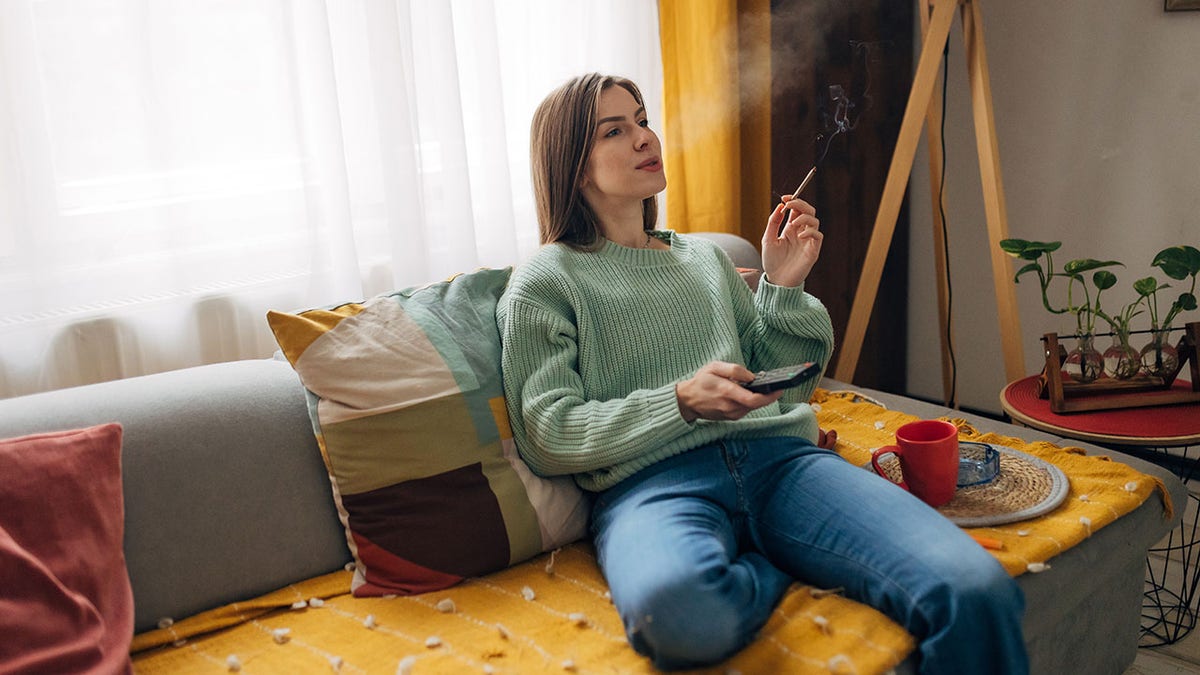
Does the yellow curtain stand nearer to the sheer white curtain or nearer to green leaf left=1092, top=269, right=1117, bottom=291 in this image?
the sheer white curtain

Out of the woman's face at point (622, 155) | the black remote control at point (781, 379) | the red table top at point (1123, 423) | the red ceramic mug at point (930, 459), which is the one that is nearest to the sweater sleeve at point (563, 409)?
the black remote control at point (781, 379)

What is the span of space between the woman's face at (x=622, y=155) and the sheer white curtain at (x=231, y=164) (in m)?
0.44

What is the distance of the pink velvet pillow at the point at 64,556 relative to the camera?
1.14 metres

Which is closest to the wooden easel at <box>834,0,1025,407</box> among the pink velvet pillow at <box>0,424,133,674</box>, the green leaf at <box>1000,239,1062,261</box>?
the green leaf at <box>1000,239,1062,261</box>

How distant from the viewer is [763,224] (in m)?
2.64

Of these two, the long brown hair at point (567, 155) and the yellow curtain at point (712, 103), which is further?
the yellow curtain at point (712, 103)

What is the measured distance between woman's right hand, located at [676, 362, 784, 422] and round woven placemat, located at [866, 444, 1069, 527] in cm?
38

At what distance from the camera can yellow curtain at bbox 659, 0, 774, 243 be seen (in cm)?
243

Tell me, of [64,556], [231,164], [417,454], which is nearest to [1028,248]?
[417,454]

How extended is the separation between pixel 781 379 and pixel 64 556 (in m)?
0.93

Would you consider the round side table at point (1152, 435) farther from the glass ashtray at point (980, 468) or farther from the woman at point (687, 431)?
the woman at point (687, 431)

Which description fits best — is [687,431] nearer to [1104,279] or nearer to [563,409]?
[563,409]

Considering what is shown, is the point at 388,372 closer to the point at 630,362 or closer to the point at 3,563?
the point at 630,362

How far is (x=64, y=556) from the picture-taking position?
1.23 metres
